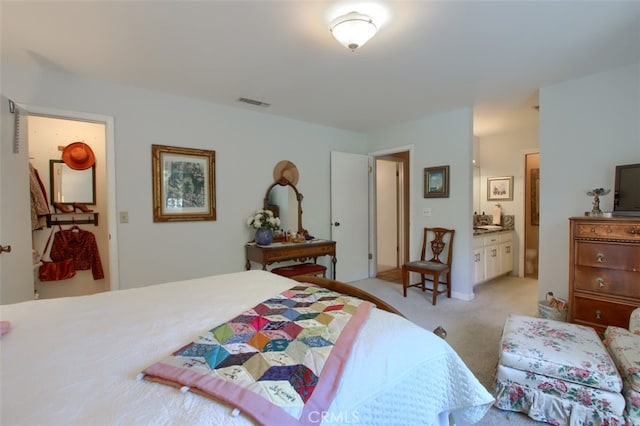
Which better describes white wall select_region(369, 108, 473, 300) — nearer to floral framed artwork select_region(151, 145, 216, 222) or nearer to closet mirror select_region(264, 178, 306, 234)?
closet mirror select_region(264, 178, 306, 234)

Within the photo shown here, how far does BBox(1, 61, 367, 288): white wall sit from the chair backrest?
5.29 feet

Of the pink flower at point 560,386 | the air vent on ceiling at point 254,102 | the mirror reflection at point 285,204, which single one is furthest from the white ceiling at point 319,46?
the pink flower at point 560,386

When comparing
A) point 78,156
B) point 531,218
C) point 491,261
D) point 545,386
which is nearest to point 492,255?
point 491,261

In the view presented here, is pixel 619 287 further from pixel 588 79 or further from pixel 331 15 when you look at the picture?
pixel 331 15

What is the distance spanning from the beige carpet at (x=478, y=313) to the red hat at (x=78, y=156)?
3876mm

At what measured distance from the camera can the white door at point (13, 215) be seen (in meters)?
2.10

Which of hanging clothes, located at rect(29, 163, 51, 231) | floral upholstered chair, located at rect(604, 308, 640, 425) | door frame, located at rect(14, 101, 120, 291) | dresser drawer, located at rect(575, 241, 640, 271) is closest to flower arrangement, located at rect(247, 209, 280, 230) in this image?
door frame, located at rect(14, 101, 120, 291)

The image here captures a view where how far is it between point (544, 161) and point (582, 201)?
50cm

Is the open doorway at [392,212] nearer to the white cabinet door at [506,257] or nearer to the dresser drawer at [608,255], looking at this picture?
the white cabinet door at [506,257]

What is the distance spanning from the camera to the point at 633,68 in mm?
2566

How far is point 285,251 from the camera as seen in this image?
3.62m

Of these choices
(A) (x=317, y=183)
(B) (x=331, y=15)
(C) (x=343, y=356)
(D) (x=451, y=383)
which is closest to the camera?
(C) (x=343, y=356)

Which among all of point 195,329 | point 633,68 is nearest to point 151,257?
point 195,329

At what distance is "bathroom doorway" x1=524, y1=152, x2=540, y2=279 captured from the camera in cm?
491
